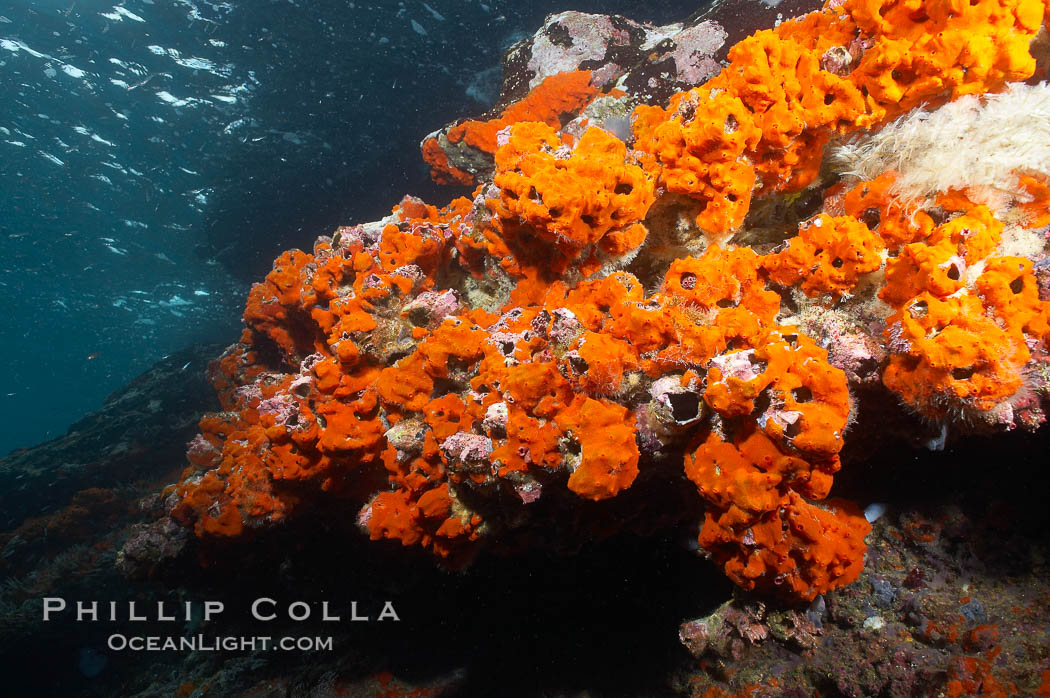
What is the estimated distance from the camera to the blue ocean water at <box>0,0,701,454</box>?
32.0 feet

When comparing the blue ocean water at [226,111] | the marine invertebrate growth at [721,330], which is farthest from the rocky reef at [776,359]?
the blue ocean water at [226,111]

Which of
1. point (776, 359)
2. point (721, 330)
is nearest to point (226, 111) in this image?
point (721, 330)

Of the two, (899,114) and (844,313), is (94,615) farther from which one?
(899,114)

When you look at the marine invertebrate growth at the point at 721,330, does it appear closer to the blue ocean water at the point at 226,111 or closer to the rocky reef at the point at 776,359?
the rocky reef at the point at 776,359

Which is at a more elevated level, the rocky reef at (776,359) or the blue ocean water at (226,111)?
the blue ocean water at (226,111)

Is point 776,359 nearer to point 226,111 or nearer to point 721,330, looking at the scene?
point 721,330

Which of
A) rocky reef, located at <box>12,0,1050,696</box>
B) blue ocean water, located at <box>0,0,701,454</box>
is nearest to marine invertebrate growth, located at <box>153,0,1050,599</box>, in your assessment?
rocky reef, located at <box>12,0,1050,696</box>

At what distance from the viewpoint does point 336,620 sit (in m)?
6.32

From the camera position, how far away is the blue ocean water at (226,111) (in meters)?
9.77

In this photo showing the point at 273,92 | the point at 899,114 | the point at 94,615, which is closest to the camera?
the point at 899,114

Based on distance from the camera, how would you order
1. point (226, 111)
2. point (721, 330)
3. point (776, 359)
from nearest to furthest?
point (776, 359), point (721, 330), point (226, 111)

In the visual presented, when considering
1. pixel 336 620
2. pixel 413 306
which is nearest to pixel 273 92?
pixel 413 306

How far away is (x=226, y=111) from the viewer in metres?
12.2

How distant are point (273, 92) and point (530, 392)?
43.1 feet
